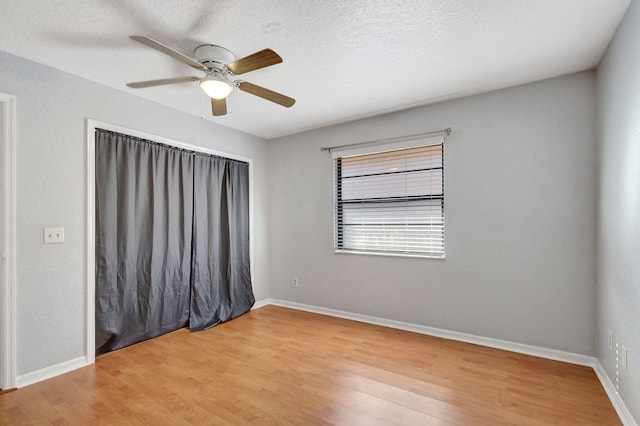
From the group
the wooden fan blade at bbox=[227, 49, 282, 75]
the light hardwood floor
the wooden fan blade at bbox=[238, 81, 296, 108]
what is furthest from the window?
the wooden fan blade at bbox=[227, 49, 282, 75]

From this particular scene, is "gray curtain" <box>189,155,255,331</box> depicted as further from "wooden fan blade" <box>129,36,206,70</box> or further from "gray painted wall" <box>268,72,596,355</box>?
"wooden fan blade" <box>129,36,206,70</box>

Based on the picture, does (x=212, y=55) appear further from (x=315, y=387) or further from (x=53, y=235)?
(x=315, y=387)

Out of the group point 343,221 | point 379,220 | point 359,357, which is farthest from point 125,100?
point 359,357

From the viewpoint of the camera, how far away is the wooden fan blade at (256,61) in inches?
71.1

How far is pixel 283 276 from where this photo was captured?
4477 mm

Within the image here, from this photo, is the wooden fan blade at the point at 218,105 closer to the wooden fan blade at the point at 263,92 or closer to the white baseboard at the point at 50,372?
the wooden fan blade at the point at 263,92

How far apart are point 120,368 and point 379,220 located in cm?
292

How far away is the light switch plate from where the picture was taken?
96.6 inches

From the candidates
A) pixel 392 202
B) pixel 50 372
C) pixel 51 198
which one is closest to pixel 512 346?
pixel 392 202

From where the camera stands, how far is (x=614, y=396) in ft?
6.70

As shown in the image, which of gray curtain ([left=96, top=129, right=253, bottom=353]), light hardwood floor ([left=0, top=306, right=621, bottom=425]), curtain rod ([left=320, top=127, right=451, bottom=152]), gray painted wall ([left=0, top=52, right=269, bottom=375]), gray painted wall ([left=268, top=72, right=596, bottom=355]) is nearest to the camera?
light hardwood floor ([left=0, top=306, right=621, bottom=425])

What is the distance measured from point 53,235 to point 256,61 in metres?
2.17

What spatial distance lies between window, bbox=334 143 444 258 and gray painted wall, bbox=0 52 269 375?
260 centimetres

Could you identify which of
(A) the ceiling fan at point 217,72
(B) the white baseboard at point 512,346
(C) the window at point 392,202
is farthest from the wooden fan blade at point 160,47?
(B) the white baseboard at point 512,346
